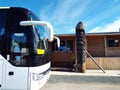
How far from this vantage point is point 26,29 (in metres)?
5.59

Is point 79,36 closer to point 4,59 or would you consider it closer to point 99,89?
point 99,89

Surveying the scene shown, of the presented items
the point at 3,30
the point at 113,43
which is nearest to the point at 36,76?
the point at 3,30

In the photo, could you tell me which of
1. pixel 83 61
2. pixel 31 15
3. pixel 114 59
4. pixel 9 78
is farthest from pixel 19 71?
pixel 114 59

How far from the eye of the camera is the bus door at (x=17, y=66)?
5516 mm

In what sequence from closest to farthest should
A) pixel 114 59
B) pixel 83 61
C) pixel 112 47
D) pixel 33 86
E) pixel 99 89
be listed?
pixel 33 86, pixel 99 89, pixel 83 61, pixel 114 59, pixel 112 47

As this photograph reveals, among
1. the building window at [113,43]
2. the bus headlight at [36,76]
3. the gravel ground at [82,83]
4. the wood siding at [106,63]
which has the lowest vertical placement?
the gravel ground at [82,83]

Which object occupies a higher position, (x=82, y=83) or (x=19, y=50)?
(x=19, y=50)

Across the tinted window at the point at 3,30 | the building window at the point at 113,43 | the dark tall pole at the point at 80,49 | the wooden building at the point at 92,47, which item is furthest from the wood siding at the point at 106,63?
the tinted window at the point at 3,30

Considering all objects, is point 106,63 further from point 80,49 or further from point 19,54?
point 19,54

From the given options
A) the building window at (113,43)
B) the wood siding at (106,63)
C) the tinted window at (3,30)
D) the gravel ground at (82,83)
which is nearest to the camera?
the tinted window at (3,30)

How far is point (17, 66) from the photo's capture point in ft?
18.2

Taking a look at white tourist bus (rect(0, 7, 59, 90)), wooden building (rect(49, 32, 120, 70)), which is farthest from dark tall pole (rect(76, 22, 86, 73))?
white tourist bus (rect(0, 7, 59, 90))

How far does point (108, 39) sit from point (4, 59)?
17663 mm

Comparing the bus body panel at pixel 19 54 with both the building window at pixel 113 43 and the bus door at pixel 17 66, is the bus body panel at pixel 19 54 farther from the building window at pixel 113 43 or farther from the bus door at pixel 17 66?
the building window at pixel 113 43
